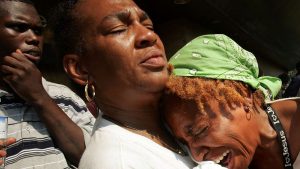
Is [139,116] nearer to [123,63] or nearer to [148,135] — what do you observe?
[148,135]

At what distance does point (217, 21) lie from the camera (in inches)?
233

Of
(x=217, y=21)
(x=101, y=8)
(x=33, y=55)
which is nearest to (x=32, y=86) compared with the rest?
(x=33, y=55)

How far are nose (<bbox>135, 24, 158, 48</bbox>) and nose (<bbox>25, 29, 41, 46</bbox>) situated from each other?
2.97ft

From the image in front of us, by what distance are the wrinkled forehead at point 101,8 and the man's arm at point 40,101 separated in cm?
58

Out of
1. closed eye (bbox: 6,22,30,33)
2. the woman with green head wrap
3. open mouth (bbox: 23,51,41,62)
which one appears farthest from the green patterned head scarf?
closed eye (bbox: 6,22,30,33)

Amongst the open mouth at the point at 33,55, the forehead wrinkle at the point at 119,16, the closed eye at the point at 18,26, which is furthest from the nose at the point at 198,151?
the closed eye at the point at 18,26

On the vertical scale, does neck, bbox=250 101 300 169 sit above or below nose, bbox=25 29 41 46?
below

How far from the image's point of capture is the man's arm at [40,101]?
2.16m

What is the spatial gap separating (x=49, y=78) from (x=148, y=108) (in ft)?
11.2

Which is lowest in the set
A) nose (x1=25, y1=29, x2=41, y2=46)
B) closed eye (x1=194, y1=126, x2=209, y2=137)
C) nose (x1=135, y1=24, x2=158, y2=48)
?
closed eye (x1=194, y1=126, x2=209, y2=137)

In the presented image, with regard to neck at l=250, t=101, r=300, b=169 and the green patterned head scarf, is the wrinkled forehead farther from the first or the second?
neck at l=250, t=101, r=300, b=169

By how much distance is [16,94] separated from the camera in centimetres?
228

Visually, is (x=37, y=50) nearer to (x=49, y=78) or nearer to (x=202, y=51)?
(x=202, y=51)

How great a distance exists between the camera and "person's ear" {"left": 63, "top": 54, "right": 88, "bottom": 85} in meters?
1.82
